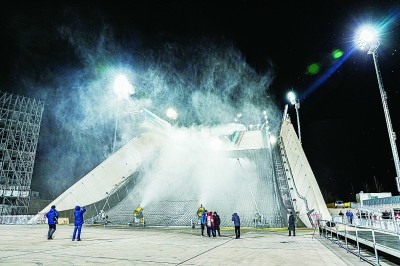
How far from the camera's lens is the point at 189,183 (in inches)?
999

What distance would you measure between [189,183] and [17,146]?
3179cm

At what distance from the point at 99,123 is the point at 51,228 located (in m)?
22.8

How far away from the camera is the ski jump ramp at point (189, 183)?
19297 mm

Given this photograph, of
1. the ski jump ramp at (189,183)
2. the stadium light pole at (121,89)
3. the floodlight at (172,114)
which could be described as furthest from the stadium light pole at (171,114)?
the stadium light pole at (121,89)

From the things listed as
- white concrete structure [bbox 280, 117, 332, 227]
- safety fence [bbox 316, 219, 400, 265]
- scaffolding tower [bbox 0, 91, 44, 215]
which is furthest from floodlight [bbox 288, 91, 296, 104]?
scaffolding tower [bbox 0, 91, 44, 215]

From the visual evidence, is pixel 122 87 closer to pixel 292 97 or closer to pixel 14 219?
pixel 14 219

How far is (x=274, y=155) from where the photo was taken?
2852cm

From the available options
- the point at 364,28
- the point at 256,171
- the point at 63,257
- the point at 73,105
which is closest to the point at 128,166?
the point at 73,105

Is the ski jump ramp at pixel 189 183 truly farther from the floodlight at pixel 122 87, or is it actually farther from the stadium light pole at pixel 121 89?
the floodlight at pixel 122 87

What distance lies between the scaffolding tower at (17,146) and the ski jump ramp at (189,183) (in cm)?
1854

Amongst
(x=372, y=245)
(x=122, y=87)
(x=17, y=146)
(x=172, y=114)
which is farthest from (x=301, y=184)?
(x=17, y=146)

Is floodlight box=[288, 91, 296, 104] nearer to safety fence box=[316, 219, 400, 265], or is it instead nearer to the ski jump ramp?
the ski jump ramp

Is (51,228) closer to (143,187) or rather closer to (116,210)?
(116,210)

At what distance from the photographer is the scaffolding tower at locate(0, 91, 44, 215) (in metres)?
37.5
